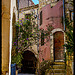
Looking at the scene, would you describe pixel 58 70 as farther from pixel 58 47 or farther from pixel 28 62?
pixel 28 62

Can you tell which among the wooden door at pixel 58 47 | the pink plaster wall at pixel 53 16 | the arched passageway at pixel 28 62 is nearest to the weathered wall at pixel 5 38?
the pink plaster wall at pixel 53 16

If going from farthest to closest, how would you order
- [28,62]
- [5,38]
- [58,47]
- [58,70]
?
[28,62] < [58,47] < [58,70] < [5,38]

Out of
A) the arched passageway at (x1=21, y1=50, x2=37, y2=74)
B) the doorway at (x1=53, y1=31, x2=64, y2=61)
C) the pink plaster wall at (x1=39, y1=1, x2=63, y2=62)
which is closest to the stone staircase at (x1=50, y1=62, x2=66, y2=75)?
the doorway at (x1=53, y1=31, x2=64, y2=61)

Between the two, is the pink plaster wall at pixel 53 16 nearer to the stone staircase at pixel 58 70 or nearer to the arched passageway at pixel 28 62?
the stone staircase at pixel 58 70

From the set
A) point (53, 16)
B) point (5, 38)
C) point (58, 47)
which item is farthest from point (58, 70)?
point (5, 38)

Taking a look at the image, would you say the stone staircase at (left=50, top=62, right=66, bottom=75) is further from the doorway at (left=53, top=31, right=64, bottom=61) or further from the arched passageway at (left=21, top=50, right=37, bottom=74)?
the arched passageway at (left=21, top=50, right=37, bottom=74)

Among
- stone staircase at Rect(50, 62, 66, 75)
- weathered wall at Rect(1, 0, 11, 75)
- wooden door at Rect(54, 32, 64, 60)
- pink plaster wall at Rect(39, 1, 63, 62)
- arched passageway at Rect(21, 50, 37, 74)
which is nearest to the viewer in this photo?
weathered wall at Rect(1, 0, 11, 75)

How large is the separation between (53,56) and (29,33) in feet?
11.5

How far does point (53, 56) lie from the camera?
10695 mm

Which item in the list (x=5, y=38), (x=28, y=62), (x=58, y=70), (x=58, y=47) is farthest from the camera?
(x=28, y=62)

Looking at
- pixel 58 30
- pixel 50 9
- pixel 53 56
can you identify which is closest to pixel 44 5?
pixel 50 9

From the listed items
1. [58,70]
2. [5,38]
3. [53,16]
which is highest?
[53,16]

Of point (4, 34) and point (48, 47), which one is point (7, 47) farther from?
point (48, 47)

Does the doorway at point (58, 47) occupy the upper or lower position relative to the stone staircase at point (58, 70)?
upper
